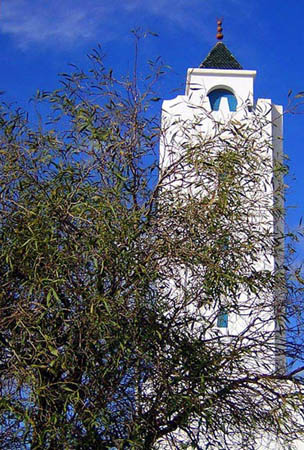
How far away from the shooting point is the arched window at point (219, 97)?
15812 mm

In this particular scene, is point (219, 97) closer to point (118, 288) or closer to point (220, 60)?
point (220, 60)

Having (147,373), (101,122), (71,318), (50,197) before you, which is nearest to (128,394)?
(147,373)

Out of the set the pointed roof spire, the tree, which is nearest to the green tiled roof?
the pointed roof spire

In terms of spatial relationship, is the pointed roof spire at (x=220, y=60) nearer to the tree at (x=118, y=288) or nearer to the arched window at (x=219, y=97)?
the arched window at (x=219, y=97)

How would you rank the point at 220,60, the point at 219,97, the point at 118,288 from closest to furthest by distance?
the point at 118,288 → the point at 219,97 → the point at 220,60

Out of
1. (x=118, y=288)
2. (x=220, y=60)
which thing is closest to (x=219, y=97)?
(x=220, y=60)

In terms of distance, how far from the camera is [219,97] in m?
15.9

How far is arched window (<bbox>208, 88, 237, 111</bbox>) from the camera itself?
15.8 meters

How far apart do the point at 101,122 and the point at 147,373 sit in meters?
1.72

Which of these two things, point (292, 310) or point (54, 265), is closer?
point (54, 265)

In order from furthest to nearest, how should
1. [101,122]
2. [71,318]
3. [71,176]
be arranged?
[101,122], [71,176], [71,318]

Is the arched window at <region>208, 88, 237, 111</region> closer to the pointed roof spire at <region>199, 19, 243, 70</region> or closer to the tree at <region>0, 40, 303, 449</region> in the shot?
the pointed roof spire at <region>199, 19, 243, 70</region>

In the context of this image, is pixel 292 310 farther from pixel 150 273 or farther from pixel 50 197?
pixel 50 197

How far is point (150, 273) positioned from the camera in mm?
4570
